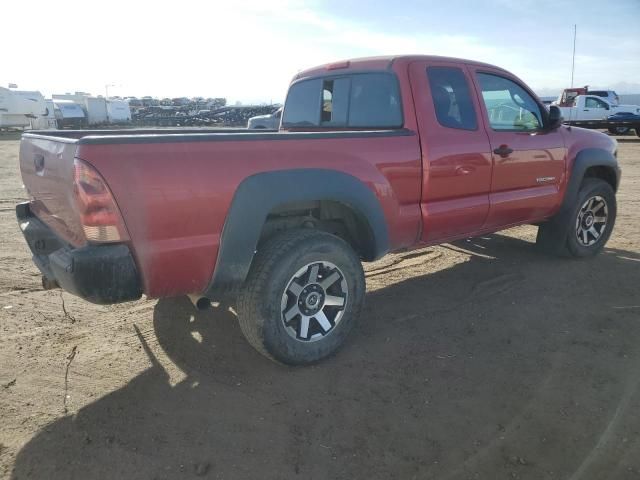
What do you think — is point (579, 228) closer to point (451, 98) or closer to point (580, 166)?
point (580, 166)

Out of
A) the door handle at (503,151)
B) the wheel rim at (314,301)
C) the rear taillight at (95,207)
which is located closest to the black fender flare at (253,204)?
the wheel rim at (314,301)

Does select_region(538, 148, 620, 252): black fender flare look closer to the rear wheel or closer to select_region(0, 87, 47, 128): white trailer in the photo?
the rear wheel

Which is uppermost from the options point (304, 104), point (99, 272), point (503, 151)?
point (304, 104)

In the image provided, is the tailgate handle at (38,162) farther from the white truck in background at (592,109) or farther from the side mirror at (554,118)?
the white truck in background at (592,109)

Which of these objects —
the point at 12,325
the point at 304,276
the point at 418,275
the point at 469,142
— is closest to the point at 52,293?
the point at 12,325

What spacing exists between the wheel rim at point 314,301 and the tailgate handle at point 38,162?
1647 millimetres

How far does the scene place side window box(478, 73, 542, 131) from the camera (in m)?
4.39

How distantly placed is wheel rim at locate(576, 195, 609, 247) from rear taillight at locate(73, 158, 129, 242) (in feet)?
15.3

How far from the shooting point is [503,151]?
429 centimetres

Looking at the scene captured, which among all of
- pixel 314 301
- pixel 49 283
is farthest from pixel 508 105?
pixel 49 283

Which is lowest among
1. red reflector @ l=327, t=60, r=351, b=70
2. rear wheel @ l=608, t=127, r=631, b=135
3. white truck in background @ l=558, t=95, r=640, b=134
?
rear wheel @ l=608, t=127, r=631, b=135

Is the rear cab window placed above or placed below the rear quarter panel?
above

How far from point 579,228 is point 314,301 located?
358 cm

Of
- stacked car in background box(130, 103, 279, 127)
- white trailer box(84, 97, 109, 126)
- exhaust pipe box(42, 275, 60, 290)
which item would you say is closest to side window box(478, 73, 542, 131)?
exhaust pipe box(42, 275, 60, 290)
